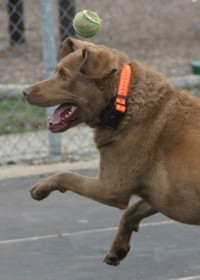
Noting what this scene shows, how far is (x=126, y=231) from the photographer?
204 inches

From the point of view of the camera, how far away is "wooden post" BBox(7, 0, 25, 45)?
12.0m

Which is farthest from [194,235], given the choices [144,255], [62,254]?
[62,254]

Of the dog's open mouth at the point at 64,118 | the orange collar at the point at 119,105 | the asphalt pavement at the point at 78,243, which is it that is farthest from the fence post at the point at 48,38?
the orange collar at the point at 119,105

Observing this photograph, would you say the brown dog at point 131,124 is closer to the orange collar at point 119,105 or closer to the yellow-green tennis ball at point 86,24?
the orange collar at point 119,105

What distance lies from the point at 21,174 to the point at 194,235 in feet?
7.28

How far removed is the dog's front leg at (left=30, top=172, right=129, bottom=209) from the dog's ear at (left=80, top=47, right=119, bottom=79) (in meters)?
0.63

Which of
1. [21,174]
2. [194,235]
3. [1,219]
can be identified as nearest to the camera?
[194,235]

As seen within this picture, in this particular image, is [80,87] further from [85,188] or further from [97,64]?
[85,188]

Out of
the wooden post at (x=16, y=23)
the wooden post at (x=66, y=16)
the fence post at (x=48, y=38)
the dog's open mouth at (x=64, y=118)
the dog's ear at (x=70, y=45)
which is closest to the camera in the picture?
the dog's open mouth at (x=64, y=118)

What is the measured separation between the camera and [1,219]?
657cm

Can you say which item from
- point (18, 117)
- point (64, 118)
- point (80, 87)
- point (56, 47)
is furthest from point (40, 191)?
point (56, 47)

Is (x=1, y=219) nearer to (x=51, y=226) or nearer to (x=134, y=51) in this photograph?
(x=51, y=226)

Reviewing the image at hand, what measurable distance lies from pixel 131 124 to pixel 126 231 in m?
0.82

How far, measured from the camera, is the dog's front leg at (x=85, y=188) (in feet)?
15.5
